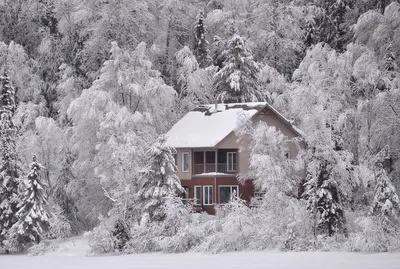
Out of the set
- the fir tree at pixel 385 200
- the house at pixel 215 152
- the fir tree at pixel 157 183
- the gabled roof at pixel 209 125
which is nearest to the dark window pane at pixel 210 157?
the house at pixel 215 152

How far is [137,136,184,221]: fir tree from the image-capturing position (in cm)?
4100

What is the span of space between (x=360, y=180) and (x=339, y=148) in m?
2.72

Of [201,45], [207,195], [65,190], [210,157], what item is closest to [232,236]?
[207,195]

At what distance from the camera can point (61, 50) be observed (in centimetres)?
6788

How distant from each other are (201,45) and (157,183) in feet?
97.7

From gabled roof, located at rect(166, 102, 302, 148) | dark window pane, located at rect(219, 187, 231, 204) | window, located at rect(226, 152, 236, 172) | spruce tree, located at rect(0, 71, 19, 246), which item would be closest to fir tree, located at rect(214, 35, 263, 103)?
gabled roof, located at rect(166, 102, 302, 148)

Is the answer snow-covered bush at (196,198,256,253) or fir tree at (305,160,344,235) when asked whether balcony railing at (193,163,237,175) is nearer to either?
snow-covered bush at (196,198,256,253)

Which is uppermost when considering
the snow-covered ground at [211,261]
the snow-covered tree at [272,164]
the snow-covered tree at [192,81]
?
the snow-covered tree at [192,81]

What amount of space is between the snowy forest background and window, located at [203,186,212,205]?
519 centimetres

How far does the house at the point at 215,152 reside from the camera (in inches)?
2021

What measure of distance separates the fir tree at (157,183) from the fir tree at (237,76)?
68.5ft

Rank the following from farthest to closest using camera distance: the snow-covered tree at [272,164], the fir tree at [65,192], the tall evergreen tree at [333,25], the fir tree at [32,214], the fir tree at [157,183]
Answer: the tall evergreen tree at [333,25] → the fir tree at [65,192] → the fir tree at [32,214] → the fir tree at [157,183] → the snow-covered tree at [272,164]

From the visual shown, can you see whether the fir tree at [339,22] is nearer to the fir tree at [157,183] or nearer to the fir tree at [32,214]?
the fir tree at [157,183]

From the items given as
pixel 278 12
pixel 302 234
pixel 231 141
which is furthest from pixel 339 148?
pixel 278 12
